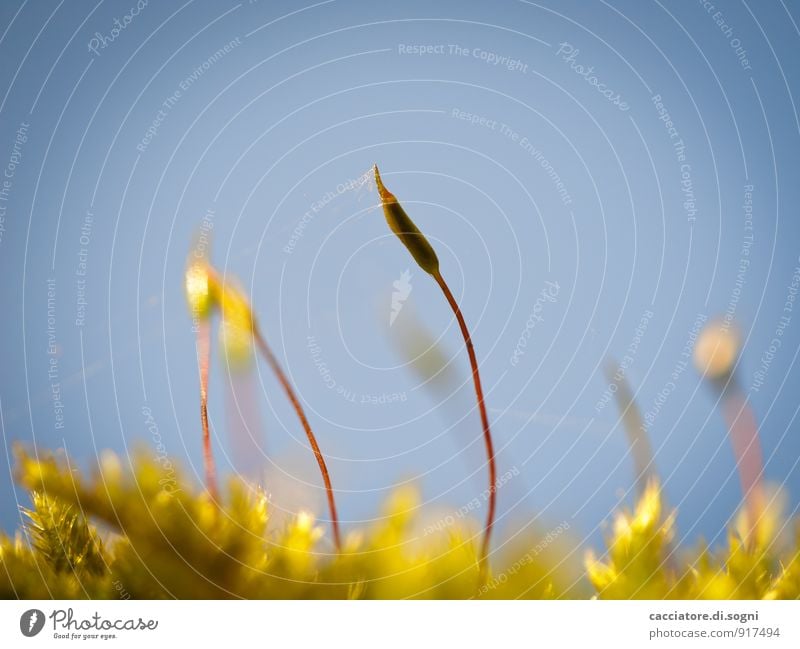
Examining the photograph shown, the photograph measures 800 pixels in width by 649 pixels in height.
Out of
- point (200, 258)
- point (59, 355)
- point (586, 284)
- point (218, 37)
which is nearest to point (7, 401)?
point (59, 355)

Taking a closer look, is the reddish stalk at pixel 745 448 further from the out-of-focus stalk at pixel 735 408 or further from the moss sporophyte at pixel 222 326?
the moss sporophyte at pixel 222 326

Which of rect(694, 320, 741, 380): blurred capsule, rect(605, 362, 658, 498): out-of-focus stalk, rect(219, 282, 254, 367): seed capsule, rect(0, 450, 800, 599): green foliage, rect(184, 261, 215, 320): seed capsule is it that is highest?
rect(184, 261, 215, 320): seed capsule

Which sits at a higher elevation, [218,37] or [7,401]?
[218,37]

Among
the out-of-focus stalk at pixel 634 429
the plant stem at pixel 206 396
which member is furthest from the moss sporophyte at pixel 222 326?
the out-of-focus stalk at pixel 634 429

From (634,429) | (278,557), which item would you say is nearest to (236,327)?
(278,557)

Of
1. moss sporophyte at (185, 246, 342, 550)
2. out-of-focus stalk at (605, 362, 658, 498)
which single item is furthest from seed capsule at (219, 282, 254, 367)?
out-of-focus stalk at (605, 362, 658, 498)

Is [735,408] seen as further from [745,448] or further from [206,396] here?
[206,396]

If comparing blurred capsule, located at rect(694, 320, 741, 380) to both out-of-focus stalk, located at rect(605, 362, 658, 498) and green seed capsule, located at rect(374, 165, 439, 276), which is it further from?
green seed capsule, located at rect(374, 165, 439, 276)
